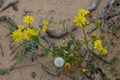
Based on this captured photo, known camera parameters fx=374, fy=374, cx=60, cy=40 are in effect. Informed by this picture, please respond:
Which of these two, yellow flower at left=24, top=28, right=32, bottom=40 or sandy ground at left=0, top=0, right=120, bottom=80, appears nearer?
yellow flower at left=24, top=28, right=32, bottom=40

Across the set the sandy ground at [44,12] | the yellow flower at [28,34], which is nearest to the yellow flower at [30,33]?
the yellow flower at [28,34]

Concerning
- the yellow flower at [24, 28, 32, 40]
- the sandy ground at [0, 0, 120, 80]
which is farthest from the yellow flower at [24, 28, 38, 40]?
the sandy ground at [0, 0, 120, 80]

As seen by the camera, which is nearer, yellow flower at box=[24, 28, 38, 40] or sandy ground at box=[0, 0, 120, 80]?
yellow flower at box=[24, 28, 38, 40]

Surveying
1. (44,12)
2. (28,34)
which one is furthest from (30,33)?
(44,12)

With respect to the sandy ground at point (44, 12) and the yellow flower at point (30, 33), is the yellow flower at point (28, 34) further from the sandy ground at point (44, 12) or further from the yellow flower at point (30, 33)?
the sandy ground at point (44, 12)

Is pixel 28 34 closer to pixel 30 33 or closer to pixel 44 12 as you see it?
pixel 30 33

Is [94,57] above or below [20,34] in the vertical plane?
below

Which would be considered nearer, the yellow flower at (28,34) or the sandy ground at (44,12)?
the yellow flower at (28,34)

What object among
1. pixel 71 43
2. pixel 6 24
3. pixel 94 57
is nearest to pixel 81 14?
pixel 71 43

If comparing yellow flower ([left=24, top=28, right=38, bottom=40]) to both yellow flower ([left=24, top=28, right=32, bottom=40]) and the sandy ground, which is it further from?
the sandy ground

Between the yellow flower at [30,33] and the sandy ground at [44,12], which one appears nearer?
the yellow flower at [30,33]

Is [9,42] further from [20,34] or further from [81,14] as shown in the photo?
[81,14]
